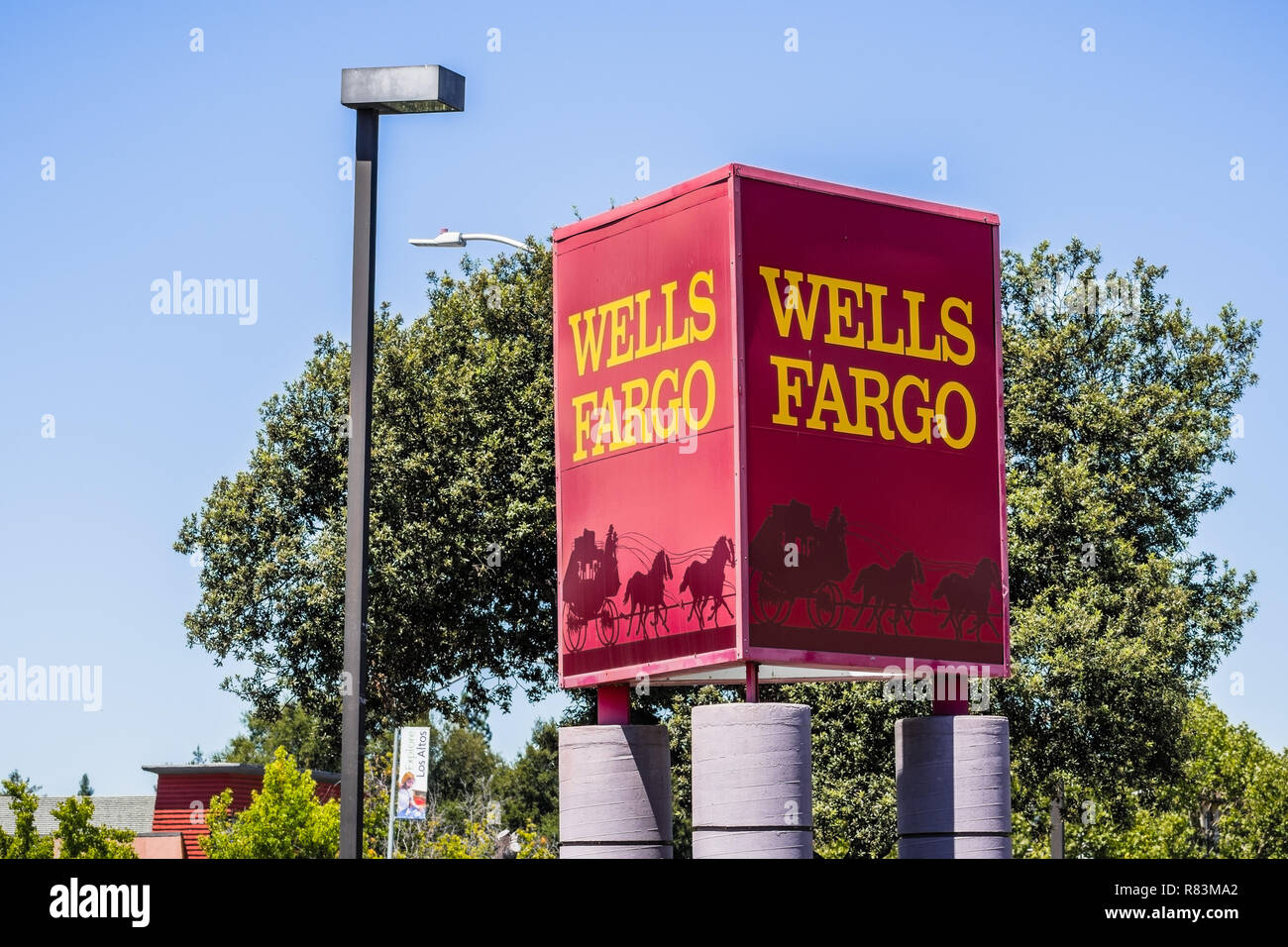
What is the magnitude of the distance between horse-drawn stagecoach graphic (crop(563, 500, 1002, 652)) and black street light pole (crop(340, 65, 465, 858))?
3480 millimetres

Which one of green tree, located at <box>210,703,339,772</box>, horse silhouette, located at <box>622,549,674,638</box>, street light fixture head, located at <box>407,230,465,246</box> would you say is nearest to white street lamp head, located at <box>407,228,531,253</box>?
street light fixture head, located at <box>407,230,465,246</box>

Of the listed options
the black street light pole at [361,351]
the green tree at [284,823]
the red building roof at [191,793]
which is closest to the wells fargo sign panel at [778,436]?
the black street light pole at [361,351]

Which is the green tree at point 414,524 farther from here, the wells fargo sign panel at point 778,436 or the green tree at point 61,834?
the wells fargo sign panel at point 778,436

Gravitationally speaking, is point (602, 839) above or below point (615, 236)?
below

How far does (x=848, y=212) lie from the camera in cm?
Result: 1598

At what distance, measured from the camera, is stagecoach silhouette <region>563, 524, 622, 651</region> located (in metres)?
16.3

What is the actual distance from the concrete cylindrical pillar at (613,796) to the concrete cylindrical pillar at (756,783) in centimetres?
143

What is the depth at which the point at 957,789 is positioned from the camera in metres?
16.2

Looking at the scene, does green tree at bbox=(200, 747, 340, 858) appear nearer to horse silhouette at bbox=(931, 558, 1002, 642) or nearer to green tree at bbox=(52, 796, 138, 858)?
green tree at bbox=(52, 796, 138, 858)
